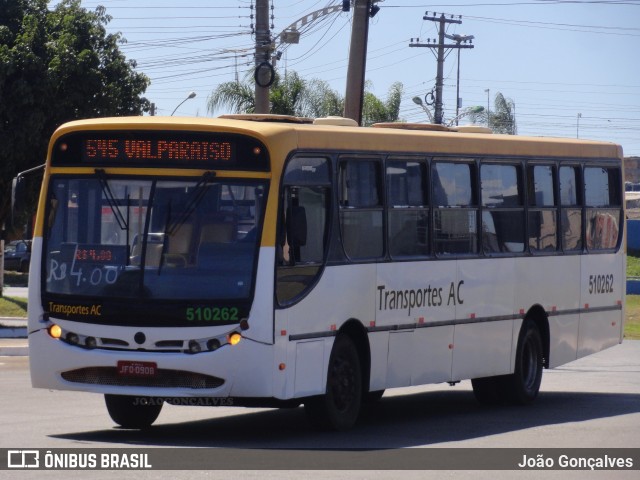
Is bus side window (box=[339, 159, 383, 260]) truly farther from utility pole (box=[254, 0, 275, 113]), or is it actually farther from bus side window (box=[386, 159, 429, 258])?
utility pole (box=[254, 0, 275, 113])

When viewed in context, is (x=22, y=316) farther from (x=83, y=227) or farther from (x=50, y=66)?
(x=83, y=227)

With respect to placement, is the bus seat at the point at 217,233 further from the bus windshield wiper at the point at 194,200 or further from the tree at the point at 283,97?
the tree at the point at 283,97

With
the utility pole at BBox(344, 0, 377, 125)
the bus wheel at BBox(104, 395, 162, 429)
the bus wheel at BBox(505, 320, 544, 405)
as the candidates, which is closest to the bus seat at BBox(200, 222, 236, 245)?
the bus wheel at BBox(104, 395, 162, 429)

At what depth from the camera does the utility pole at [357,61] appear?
24.5m

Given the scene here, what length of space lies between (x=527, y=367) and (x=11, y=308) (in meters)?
20.5

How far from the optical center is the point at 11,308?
34.8 meters

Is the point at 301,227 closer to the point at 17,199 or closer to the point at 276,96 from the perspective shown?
the point at 17,199

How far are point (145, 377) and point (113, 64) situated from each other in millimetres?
22773

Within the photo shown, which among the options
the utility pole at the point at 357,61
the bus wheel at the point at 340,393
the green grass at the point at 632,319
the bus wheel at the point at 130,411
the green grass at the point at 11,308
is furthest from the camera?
the green grass at the point at 11,308

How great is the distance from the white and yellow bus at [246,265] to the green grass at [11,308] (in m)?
21.1

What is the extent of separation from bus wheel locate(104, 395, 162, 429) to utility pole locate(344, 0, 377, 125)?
11674 mm

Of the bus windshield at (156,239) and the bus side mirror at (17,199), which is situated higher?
the bus side mirror at (17,199)

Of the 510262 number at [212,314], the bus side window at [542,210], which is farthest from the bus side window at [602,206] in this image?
the 510262 number at [212,314]

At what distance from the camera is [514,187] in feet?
54.4
